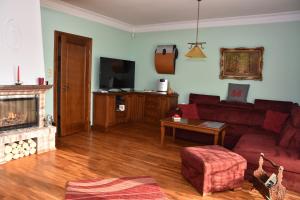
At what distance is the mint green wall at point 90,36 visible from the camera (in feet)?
14.1

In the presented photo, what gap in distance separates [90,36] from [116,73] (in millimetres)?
1048

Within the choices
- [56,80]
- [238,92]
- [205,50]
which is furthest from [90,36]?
[238,92]

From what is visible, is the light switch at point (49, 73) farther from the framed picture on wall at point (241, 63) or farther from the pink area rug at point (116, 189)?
the framed picture on wall at point (241, 63)

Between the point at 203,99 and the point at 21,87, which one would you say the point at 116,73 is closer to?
the point at 203,99

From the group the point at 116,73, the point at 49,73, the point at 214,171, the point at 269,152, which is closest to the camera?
the point at 214,171

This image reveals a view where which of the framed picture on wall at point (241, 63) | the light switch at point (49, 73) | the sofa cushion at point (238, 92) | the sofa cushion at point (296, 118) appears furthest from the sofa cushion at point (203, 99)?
the light switch at point (49, 73)

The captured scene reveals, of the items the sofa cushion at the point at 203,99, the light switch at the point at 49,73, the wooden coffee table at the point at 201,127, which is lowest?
the wooden coffee table at the point at 201,127

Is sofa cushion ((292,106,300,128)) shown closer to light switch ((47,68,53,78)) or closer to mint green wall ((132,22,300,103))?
mint green wall ((132,22,300,103))

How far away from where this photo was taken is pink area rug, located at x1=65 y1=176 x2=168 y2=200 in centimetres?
252

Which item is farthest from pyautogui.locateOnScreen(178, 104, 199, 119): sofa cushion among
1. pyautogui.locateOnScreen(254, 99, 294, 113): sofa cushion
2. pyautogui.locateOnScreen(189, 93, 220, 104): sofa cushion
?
pyautogui.locateOnScreen(254, 99, 294, 113): sofa cushion

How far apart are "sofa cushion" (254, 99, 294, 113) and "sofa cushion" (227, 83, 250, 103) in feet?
0.88

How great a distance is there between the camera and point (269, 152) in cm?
303

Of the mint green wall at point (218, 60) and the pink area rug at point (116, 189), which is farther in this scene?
the mint green wall at point (218, 60)

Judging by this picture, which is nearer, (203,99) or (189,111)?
(189,111)
